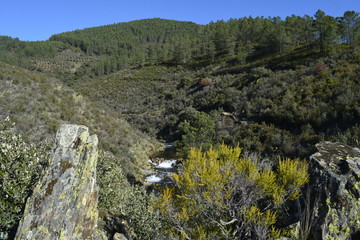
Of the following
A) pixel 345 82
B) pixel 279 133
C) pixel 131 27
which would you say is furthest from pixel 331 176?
pixel 131 27

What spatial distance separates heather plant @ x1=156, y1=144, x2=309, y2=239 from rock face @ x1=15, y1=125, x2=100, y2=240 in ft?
8.56

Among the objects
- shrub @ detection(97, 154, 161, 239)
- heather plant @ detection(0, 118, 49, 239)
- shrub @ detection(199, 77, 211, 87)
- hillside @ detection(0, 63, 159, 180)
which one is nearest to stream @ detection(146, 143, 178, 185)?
hillside @ detection(0, 63, 159, 180)

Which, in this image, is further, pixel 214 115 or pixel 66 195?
pixel 214 115

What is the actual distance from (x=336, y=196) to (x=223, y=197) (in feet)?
10.4

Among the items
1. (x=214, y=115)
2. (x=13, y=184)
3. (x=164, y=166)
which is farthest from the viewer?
(x=214, y=115)

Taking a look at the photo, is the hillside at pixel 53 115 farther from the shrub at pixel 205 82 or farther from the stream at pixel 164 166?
the shrub at pixel 205 82

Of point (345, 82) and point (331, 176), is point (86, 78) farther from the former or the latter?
point (331, 176)

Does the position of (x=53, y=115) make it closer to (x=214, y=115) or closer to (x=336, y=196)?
(x=336, y=196)

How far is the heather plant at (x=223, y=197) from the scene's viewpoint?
7.10m

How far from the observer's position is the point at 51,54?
127 metres

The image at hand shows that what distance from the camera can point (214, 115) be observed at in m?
33.7

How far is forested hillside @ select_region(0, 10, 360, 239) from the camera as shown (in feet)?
25.2

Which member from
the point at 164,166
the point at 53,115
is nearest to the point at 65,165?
the point at 53,115

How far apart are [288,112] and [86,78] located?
86628 mm
